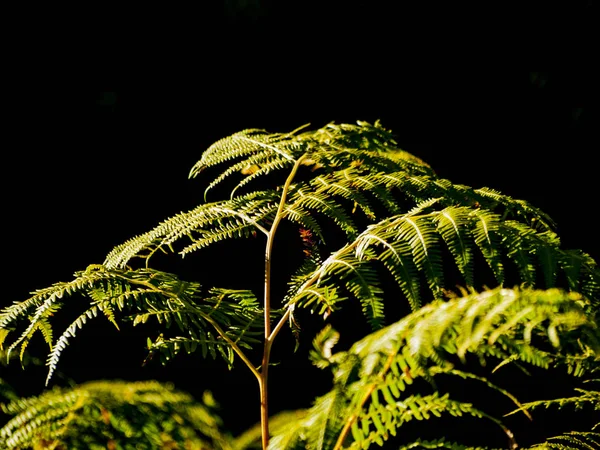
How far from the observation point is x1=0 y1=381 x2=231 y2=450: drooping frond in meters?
0.69

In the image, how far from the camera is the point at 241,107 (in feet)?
8.98

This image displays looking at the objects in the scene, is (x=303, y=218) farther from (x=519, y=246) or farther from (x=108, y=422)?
(x=108, y=422)

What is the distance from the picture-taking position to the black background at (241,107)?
2.35m

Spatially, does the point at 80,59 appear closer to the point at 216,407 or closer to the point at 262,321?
the point at 262,321

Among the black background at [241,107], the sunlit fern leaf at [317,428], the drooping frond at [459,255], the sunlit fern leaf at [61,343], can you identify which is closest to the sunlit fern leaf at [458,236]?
the drooping frond at [459,255]

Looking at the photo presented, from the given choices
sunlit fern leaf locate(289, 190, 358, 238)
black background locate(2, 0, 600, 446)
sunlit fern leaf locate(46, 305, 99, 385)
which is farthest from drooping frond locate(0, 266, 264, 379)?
black background locate(2, 0, 600, 446)

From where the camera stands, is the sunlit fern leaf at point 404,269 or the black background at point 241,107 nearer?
the sunlit fern leaf at point 404,269

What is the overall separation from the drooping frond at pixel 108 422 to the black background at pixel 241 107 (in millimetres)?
1494

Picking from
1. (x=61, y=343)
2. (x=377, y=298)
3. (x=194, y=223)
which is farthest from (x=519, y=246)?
(x=61, y=343)

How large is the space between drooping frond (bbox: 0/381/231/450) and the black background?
1.49 metres

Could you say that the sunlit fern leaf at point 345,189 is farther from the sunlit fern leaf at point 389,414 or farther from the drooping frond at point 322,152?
the sunlit fern leaf at point 389,414

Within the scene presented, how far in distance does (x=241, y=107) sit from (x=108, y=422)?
2183 mm

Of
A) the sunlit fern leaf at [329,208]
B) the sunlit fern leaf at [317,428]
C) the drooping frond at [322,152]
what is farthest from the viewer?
the drooping frond at [322,152]

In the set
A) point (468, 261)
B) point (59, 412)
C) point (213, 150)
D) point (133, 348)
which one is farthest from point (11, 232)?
point (468, 261)
